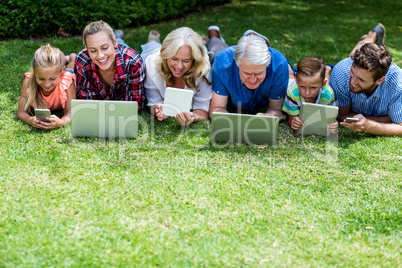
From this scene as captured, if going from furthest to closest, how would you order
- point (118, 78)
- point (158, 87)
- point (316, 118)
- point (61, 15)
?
point (61, 15), point (158, 87), point (118, 78), point (316, 118)

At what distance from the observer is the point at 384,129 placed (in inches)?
156

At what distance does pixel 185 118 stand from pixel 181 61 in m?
0.54

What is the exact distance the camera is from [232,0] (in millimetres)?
9438

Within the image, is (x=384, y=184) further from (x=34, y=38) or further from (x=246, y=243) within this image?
(x=34, y=38)

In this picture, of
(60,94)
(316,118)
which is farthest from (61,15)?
(316,118)

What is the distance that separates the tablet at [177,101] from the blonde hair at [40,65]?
A: 3.62 ft

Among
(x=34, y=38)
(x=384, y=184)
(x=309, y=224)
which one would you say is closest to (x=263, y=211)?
(x=309, y=224)

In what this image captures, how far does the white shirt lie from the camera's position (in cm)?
411

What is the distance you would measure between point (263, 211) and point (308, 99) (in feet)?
5.06

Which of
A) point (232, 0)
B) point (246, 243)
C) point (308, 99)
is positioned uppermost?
point (232, 0)

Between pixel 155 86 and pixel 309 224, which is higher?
pixel 155 86

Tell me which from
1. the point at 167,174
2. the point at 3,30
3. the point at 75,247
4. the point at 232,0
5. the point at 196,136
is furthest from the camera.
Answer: the point at 232,0

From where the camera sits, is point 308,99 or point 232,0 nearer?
point 308,99

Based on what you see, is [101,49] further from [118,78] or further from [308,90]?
[308,90]
